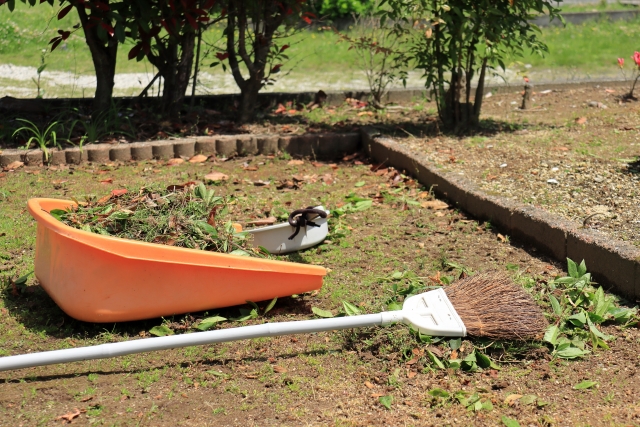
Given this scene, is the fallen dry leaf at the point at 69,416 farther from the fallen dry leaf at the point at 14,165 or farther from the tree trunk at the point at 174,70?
the tree trunk at the point at 174,70

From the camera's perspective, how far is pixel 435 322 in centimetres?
315

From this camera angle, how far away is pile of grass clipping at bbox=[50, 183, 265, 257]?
11.7ft

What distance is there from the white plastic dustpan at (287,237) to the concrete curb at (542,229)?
3.26ft

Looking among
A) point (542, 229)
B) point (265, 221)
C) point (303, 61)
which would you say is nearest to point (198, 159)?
point (265, 221)

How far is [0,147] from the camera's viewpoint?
5801mm

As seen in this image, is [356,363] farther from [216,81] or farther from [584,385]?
[216,81]

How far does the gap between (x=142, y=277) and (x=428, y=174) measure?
2465 millimetres

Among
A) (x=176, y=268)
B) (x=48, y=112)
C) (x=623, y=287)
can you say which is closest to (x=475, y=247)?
(x=623, y=287)

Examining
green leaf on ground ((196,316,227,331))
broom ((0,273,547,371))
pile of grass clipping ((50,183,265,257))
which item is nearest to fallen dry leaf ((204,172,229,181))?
pile of grass clipping ((50,183,265,257))

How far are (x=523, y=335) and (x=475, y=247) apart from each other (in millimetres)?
1098

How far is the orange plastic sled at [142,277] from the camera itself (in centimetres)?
320

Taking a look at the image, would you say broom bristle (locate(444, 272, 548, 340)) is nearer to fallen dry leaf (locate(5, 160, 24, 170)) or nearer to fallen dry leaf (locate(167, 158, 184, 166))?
fallen dry leaf (locate(167, 158, 184, 166))

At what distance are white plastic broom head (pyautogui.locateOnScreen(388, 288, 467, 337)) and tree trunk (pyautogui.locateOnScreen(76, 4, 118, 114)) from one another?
158 inches

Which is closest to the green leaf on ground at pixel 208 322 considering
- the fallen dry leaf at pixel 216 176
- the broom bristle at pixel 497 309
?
the broom bristle at pixel 497 309
